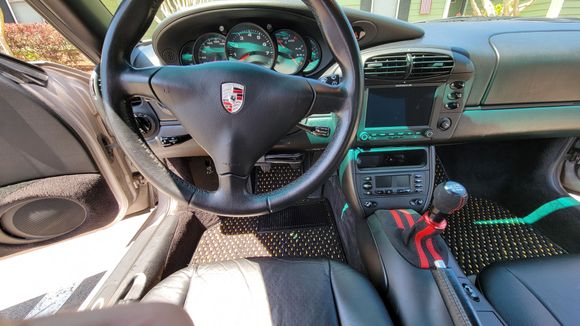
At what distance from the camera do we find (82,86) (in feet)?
4.66

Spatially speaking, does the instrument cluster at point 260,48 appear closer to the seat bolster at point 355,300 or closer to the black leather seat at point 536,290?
the seat bolster at point 355,300

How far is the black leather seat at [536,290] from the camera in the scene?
0.81m

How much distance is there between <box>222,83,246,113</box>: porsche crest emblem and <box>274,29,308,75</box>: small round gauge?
1.86ft

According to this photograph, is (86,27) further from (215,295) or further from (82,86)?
(215,295)

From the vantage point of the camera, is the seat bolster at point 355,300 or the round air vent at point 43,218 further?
the round air vent at point 43,218

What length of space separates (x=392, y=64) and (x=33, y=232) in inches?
79.0

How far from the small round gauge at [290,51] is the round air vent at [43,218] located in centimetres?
130

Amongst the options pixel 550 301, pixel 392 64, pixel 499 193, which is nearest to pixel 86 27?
pixel 392 64

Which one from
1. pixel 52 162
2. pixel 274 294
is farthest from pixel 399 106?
pixel 52 162

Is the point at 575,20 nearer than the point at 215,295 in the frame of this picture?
No

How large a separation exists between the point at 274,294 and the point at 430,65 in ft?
3.60

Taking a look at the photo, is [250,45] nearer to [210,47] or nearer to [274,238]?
[210,47]

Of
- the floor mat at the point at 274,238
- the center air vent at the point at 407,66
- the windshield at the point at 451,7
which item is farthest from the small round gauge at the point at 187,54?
the windshield at the point at 451,7

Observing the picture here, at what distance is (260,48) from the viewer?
117 centimetres
